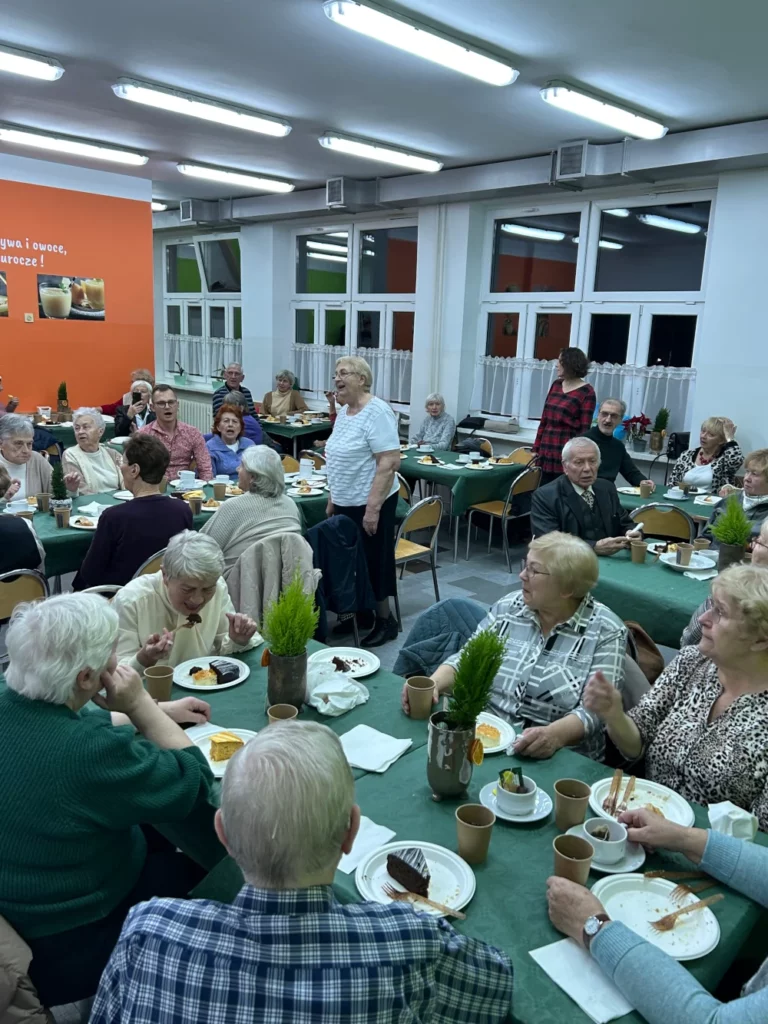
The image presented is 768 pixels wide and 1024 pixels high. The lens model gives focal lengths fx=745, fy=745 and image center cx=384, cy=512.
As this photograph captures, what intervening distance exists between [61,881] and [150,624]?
39.9 inches

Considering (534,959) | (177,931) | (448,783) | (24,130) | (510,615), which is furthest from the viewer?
(24,130)

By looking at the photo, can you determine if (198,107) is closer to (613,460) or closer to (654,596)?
(613,460)

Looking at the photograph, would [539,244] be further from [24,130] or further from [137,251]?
[24,130]

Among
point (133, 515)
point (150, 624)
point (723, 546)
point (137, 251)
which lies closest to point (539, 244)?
point (137, 251)

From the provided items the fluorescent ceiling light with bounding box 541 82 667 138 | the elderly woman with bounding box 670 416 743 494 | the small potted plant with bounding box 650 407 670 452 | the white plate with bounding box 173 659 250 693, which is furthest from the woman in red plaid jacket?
the white plate with bounding box 173 659 250 693

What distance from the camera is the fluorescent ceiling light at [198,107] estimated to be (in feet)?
18.2

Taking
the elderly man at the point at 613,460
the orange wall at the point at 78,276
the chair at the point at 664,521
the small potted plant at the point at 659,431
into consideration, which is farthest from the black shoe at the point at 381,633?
the orange wall at the point at 78,276

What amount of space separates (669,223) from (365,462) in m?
4.86

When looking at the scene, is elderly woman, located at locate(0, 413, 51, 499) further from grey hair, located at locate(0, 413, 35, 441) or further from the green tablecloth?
the green tablecloth

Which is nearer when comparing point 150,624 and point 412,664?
point 150,624

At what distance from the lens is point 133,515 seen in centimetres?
340

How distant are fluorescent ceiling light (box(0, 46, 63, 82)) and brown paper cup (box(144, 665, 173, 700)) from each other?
4877 mm

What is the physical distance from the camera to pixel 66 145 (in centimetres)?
768

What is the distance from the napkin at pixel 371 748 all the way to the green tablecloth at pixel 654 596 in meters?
1.49
